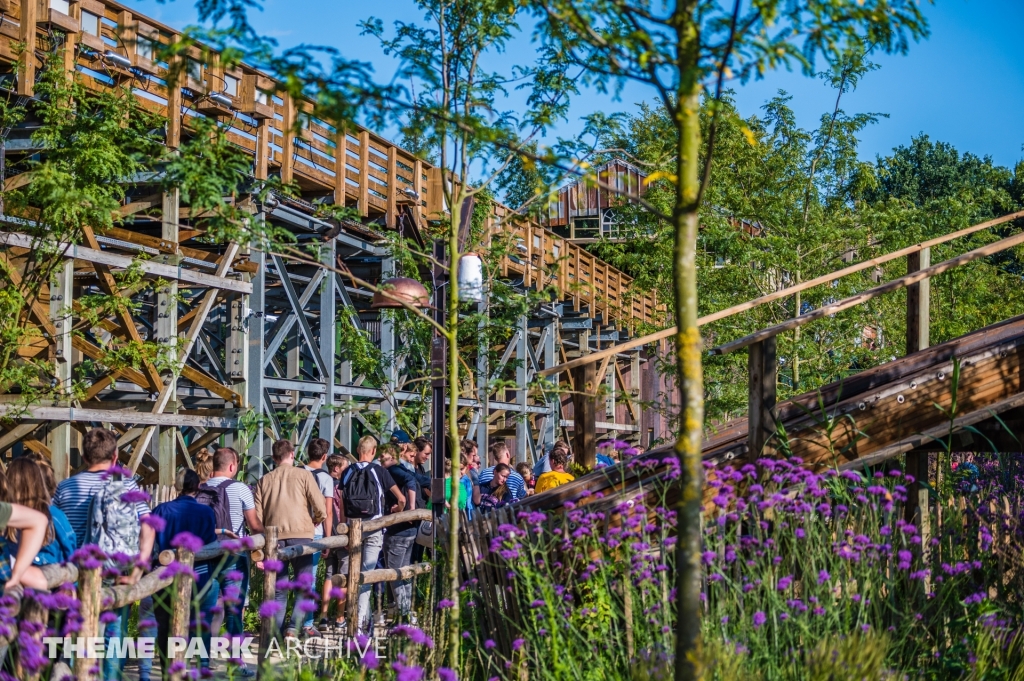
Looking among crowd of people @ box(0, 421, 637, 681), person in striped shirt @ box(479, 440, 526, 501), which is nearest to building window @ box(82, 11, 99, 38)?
crowd of people @ box(0, 421, 637, 681)

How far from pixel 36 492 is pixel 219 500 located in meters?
2.45

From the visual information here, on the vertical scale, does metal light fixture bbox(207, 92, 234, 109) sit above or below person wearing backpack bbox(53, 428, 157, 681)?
above

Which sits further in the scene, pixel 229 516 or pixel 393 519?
pixel 393 519

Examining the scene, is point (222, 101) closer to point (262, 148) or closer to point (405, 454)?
point (262, 148)

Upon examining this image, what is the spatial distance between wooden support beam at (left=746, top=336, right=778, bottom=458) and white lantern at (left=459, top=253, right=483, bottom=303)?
5.62ft

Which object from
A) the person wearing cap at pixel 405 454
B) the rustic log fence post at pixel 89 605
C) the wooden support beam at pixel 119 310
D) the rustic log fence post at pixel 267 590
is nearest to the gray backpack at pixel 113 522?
the rustic log fence post at pixel 267 590

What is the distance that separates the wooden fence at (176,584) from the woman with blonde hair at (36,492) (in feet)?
1.21

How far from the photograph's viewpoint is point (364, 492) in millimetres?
9078

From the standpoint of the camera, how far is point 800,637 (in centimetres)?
425

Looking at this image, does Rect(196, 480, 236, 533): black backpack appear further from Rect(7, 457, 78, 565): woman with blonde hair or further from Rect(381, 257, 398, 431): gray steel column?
Rect(381, 257, 398, 431): gray steel column

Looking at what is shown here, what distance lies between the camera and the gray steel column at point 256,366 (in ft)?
45.8

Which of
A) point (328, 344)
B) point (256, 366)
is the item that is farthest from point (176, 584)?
point (328, 344)

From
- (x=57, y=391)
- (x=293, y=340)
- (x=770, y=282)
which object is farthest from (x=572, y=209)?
(x=57, y=391)

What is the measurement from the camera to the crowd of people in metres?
4.45
